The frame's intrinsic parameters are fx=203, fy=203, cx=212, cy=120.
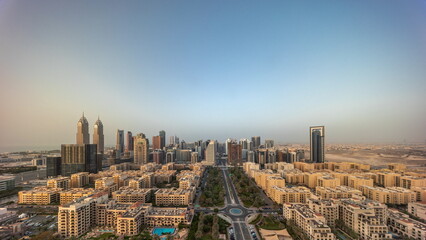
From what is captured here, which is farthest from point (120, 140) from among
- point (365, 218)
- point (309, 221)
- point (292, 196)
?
point (365, 218)

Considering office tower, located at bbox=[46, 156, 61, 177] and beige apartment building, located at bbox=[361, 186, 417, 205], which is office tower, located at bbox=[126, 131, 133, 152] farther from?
beige apartment building, located at bbox=[361, 186, 417, 205]

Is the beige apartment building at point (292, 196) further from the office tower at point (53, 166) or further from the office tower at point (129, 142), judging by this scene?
the office tower at point (129, 142)

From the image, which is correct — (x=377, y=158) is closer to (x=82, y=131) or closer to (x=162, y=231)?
(x=162, y=231)

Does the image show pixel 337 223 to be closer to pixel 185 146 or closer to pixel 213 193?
pixel 213 193

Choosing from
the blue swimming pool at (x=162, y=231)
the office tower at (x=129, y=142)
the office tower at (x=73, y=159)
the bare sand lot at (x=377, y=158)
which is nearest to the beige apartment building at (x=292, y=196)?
the bare sand lot at (x=377, y=158)

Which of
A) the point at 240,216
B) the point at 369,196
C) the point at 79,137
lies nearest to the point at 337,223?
the point at 240,216

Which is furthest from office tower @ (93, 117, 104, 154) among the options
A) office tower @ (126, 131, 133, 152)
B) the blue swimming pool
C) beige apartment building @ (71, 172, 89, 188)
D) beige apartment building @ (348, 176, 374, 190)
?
beige apartment building @ (348, 176, 374, 190)

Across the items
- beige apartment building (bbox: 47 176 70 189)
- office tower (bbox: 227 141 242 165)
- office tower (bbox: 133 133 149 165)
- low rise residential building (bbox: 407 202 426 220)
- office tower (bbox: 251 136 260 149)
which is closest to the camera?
low rise residential building (bbox: 407 202 426 220)
